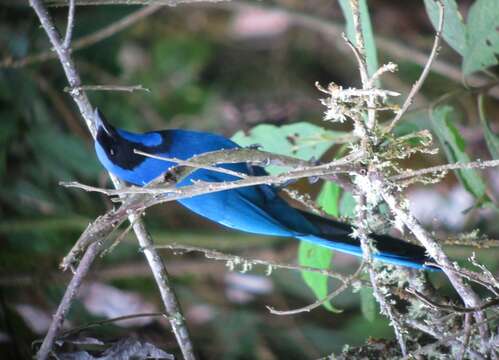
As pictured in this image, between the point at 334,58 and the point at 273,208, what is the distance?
2.51 metres

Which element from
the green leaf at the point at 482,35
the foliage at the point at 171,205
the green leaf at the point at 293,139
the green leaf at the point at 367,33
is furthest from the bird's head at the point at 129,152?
the green leaf at the point at 482,35

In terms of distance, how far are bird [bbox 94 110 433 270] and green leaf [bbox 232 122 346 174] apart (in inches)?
3.0

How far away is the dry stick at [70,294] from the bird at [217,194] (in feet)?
1.30

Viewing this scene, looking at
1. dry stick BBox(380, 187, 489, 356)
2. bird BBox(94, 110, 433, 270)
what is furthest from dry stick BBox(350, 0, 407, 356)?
bird BBox(94, 110, 433, 270)

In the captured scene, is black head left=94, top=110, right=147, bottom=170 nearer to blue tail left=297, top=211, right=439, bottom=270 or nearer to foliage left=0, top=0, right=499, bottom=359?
blue tail left=297, top=211, right=439, bottom=270

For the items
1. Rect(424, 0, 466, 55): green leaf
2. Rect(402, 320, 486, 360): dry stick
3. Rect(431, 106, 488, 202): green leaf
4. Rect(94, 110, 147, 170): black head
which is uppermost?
Rect(94, 110, 147, 170): black head

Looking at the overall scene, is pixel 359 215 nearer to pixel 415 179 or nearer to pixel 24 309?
pixel 415 179

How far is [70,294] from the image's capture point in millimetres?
1479

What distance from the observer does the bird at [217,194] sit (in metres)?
1.81

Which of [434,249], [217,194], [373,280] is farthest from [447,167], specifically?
[217,194]

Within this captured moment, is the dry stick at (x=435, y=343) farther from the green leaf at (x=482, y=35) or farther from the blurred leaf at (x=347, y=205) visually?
the green leaf at (x=482, y=35)

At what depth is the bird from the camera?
1.81 m

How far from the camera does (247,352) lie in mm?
3223

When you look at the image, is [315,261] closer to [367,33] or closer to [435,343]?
[435,343]
